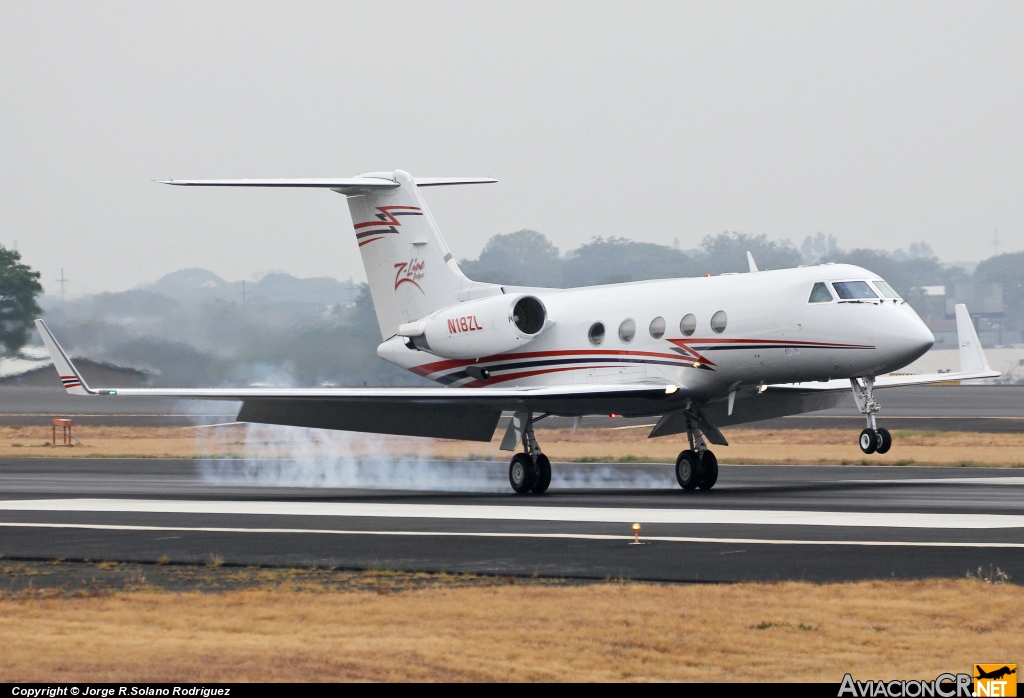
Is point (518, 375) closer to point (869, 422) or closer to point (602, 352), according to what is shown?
point (602, 352)

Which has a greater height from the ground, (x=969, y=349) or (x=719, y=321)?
(x=719, y=321)

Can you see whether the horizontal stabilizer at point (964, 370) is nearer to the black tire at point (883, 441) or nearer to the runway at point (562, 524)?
the runway at point (562, 524)

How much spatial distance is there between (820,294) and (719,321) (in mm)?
1807

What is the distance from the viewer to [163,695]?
27.7ft

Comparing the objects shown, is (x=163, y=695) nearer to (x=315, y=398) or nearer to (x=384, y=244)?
(x=315, y=398)

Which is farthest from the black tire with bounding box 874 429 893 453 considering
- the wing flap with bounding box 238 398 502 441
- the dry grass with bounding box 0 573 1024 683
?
the dry grass with bounding box 0 573 1024 683

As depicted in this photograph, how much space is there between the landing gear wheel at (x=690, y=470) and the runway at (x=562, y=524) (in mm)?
429

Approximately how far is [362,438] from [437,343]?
11558 millimetres

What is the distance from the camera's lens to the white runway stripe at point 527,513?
19.4 m

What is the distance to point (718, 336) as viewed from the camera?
2559cm

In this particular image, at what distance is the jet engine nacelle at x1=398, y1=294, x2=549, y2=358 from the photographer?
2795 centimetres

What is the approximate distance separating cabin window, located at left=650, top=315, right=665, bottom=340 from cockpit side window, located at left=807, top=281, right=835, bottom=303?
2791mm

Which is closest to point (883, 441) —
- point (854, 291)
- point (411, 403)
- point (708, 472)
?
point (854, 291)

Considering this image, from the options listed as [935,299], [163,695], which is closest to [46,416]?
[163,695]
